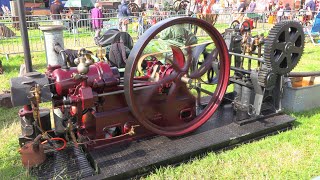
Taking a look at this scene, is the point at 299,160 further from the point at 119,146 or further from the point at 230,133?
the point at 119,146

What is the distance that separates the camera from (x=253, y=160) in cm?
307

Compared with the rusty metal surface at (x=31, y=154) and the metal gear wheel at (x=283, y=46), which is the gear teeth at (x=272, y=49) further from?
the rusty metal surface at (x=31, y=154)

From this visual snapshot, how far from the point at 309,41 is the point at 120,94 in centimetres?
991

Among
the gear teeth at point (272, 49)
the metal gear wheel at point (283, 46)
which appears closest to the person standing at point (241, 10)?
the metal gear wheel at point (283, 46)

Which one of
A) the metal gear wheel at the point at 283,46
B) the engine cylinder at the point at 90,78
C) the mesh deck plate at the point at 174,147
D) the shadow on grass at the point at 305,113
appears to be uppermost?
the metal gear wheel at the point at 283,46

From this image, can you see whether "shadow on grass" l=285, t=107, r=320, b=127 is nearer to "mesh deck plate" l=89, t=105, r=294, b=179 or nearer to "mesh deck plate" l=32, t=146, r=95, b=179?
"mesh deck plate" l=89, t=105, r=294, b=179

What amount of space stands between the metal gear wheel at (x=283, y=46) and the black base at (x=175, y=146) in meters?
0.65

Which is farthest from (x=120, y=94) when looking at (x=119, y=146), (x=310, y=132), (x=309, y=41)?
(x=309, y=41)

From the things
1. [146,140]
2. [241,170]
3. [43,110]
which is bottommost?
[241,170]

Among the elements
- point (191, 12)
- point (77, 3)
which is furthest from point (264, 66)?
point (77, 3)

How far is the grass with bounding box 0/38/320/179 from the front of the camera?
9.32 ft

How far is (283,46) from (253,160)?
4.08ft

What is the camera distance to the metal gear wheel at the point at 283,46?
3.26 metres

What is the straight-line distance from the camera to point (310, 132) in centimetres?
365
